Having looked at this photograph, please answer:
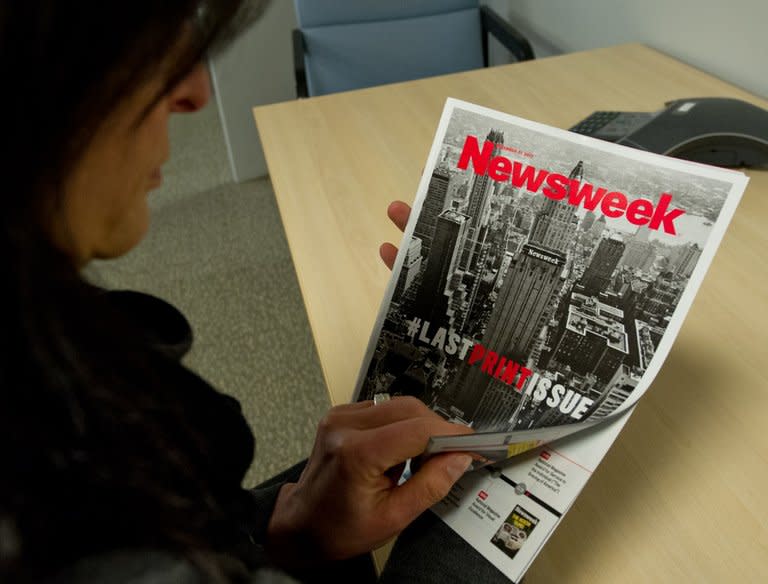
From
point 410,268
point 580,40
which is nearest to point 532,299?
point 410,268

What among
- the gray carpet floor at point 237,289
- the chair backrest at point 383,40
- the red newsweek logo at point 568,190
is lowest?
the gray carpet floor at point 237,289

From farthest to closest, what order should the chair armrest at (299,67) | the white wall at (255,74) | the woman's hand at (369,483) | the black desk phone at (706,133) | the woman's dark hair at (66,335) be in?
1. the white wall at (255,74)
2. the chair armrest at (299,67)
3. the black desk phone at (706,133)
4. the woman's hand at (369,483)
5. the woman's dark hair at (66,335)

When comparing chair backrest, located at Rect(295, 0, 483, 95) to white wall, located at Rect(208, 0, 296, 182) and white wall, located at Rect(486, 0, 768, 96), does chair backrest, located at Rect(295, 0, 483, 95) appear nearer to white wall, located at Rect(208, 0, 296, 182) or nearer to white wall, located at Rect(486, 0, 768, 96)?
white wall, located at Rect(486, 0, 768, 96)

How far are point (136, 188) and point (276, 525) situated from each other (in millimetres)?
326

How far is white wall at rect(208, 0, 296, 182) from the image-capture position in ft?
6.03

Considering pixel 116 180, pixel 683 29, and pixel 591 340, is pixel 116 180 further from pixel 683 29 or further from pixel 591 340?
pixel 683 29

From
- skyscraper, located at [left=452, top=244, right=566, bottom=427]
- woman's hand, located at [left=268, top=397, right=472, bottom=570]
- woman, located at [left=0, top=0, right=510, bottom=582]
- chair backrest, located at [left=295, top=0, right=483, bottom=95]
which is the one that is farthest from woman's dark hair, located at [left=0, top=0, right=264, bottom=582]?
chair backrest, located at [left=295, top=0, right=483, bottom=95]

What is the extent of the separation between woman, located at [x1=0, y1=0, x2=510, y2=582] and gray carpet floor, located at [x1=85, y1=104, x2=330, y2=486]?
40.0 inches

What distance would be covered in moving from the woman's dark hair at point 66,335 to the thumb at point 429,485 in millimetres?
190

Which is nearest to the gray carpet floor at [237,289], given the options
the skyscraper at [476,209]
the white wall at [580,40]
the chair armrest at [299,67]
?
the white wall at [580,40]

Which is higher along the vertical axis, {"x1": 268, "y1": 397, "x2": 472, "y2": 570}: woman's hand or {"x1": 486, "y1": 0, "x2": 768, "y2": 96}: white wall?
{"x1": 486, "y1": 0, "x2": 768, "y2": 96}: white wall

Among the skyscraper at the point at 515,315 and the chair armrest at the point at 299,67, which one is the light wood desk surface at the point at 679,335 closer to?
the skyscraper at the point at 515,315

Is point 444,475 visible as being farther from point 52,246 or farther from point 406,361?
point 52,246

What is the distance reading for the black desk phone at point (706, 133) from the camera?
0.83 meters
